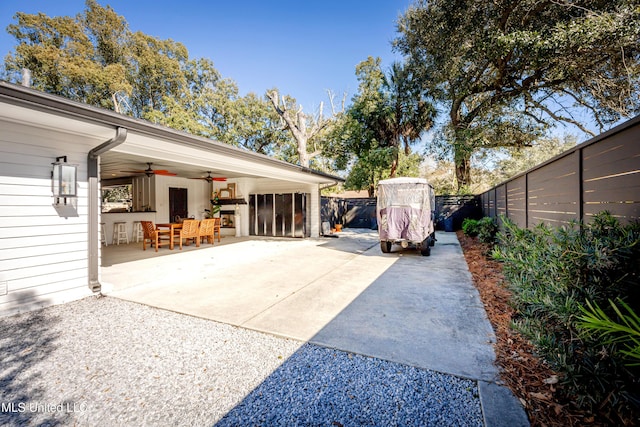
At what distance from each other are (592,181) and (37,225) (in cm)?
641

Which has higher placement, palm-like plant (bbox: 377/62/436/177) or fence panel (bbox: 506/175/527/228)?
palm-like plant (bbox: 377/62/436/177)

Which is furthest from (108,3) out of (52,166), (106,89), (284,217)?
(52,166)

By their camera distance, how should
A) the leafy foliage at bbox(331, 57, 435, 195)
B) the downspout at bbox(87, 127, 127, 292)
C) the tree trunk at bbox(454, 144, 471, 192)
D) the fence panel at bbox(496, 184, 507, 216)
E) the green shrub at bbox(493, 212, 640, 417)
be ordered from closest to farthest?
the green shrub at bbox(493, 212, 640, 417) → the downspout at bbox(87, 127, 127, 292) → the fence panel at bbox(496, 184, 507, 216) → the tree trunk at bbox(454, 144, 471, 192) → the leafy foliage at bbox(331, 57, 435, 195)

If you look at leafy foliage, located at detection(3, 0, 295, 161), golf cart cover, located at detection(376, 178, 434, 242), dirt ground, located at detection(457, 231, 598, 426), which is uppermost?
leafy foliage, located at detection(3, 0, 295, 161)

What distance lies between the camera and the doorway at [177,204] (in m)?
10.8

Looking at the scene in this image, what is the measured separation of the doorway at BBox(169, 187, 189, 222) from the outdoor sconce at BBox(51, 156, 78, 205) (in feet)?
23.4

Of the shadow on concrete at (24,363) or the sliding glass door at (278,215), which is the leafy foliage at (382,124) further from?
the shadow on concrete at (24,363)

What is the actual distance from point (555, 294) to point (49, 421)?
3.38 m

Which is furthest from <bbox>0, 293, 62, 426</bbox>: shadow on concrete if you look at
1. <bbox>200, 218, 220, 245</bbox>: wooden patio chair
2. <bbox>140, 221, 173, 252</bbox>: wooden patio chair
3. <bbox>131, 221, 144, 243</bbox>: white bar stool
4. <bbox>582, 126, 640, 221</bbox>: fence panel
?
<bbox>131, 221, 144, 243</bbox>: white bar stool

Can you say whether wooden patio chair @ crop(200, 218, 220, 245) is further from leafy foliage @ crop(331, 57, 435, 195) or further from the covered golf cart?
leafy foliage @ crop(331, 57, 435, 195)

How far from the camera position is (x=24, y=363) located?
7.64 feet

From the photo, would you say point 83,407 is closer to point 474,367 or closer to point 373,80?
point 474,367

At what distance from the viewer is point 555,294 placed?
176 centimetres

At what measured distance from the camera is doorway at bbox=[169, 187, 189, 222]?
425 inches
